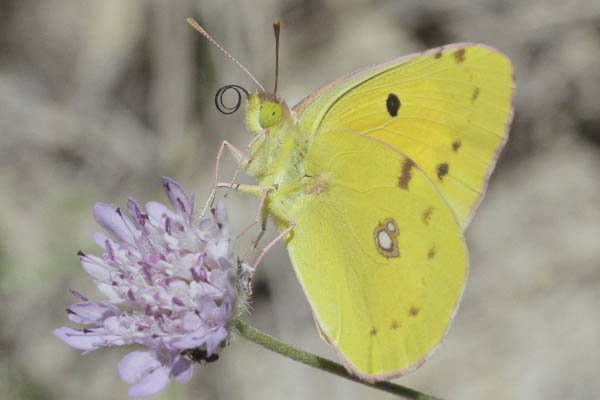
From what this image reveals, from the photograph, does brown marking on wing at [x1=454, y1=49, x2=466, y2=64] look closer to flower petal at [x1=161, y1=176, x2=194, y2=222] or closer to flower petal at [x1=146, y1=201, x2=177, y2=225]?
flower petal at [x1=161, y1=176, x2=194, y2=222]

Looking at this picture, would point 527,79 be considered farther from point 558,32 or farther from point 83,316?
point 83,316

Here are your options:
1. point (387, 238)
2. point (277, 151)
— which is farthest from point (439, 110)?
point (277, 151)

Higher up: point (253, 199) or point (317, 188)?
point (317, 188)

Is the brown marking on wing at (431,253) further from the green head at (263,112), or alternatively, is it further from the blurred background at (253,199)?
the blurred background at (253,199)

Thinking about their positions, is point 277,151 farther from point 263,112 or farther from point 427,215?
point 427,215

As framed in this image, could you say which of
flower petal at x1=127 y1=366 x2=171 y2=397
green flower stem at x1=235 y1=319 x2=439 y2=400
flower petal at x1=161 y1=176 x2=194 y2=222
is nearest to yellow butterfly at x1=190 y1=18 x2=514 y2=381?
green flower stem at x1=235 y1=319 x2=439 y2=400
